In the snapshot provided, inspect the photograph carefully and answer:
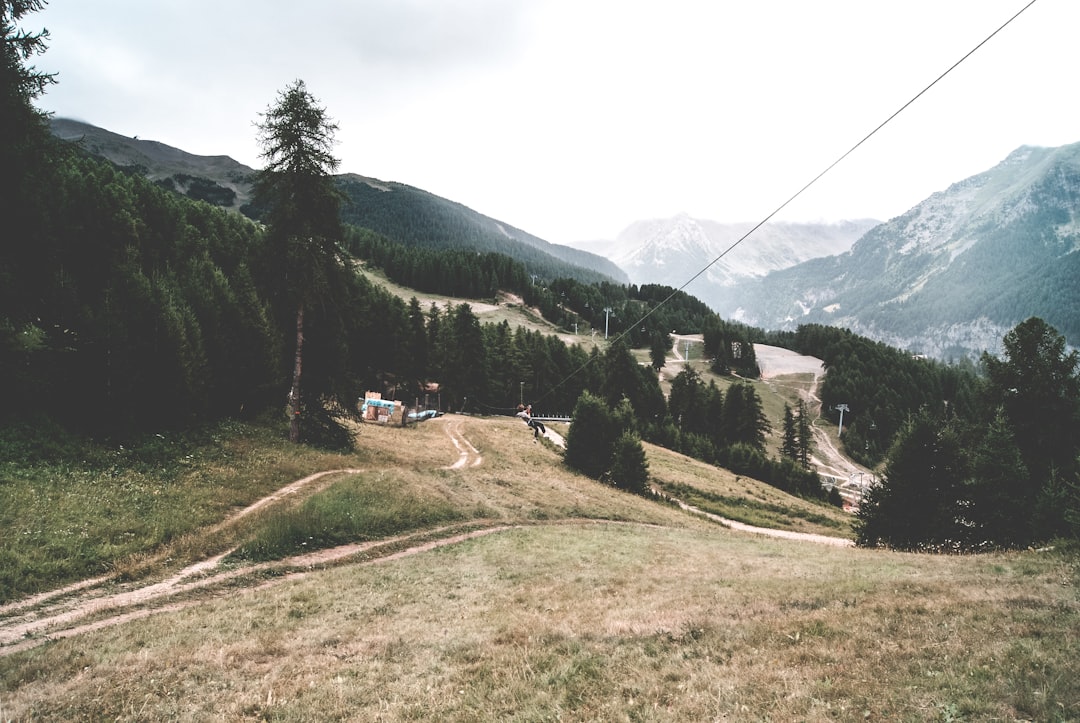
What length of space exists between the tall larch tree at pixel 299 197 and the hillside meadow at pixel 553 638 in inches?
487

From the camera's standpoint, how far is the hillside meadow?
22.9 feet

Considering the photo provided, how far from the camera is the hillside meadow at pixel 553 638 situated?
274 inches

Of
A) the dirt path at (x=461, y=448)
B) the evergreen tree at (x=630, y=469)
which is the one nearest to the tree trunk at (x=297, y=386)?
the dirt path at (x=461, y=448)

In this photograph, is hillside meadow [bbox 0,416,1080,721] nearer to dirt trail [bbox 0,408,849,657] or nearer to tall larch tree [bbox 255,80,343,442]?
dirt trail [bbox 0,408,849,657]

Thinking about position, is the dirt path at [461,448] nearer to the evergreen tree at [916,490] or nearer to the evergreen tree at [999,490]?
the evergreen tree at [916,490]

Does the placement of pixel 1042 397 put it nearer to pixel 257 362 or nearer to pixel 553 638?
pixel 553 638

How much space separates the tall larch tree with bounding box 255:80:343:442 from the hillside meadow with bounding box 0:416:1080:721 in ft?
40.6

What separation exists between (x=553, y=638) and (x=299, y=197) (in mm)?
27216

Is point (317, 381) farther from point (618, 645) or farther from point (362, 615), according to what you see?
point (618, 645)

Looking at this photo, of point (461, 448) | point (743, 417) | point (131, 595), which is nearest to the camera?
point (131, 595)

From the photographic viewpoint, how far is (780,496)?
56.6 m

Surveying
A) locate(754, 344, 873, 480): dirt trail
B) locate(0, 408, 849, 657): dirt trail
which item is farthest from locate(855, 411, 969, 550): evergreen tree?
locate(754, 344, 873, 480): dirt trail

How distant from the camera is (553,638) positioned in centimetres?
991

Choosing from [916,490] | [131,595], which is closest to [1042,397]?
[916,490]
